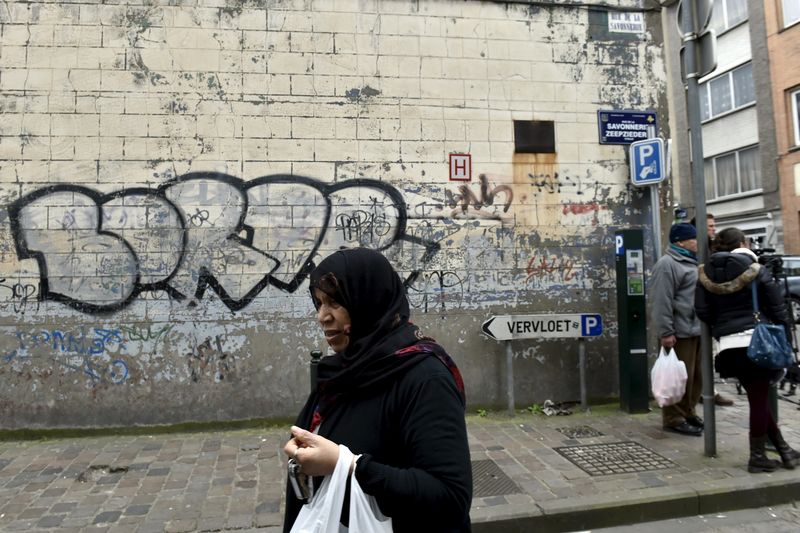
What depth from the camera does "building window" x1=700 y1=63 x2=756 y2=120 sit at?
1961 centimetres

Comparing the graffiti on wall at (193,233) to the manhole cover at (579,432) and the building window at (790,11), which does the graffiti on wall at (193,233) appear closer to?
the manhole cover at (579,432)

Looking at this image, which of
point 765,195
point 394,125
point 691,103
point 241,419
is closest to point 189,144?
point 394,125

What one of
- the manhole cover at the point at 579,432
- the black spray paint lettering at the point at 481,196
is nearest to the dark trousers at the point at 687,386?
the manhole cover at the point at 579,432

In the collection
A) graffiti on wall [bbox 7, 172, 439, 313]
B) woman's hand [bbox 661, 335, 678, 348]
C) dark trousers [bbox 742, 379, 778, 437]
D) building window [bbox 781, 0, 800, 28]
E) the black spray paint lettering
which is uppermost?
building window [bbox 781, 0, 800, 28]

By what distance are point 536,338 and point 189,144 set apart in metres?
4.38

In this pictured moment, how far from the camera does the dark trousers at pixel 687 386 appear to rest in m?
5.39

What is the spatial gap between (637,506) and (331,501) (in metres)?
3.19

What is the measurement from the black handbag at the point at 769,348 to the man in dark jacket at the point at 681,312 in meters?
1.11

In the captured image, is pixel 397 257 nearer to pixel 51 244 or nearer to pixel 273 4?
pixel 273 4

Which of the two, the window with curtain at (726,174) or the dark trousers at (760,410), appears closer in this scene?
the dark trousers at (760,410)

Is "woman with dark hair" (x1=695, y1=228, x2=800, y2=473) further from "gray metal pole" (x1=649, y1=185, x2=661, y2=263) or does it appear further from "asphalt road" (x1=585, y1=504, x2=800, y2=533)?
"gray metal pole" (x1=649, y1=185, x2=661, y2=263)

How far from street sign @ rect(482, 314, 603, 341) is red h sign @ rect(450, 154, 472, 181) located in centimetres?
164

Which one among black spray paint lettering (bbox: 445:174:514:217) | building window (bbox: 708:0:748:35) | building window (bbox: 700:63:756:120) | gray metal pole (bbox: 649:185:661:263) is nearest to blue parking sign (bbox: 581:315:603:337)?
gray metal pole (bbox: 649:185:661:263)

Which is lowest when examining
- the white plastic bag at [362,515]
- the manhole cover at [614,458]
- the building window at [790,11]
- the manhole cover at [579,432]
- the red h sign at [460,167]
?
the manhole cover at [614,458]
